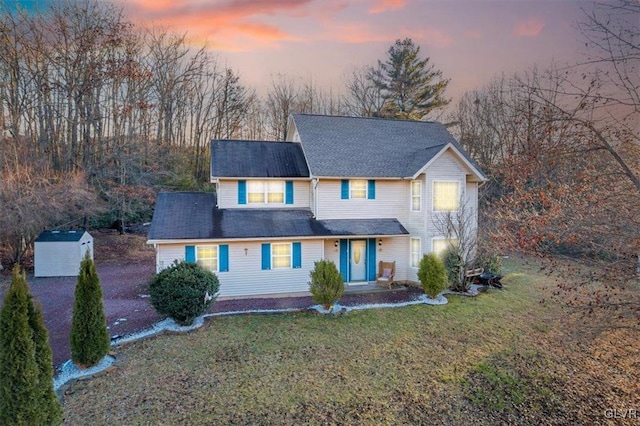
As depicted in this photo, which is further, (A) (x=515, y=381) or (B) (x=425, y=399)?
(A) (x=515, y=381)

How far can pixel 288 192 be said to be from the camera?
51.0ft

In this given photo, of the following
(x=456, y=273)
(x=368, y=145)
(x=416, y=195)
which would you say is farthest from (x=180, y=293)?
(x=368, y=145)

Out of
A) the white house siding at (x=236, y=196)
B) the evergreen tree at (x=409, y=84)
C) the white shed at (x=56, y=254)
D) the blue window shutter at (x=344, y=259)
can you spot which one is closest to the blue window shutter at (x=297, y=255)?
the blue window shutter at (x=344, y=259)

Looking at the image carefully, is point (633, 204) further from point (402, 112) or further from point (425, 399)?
point (402, 112)

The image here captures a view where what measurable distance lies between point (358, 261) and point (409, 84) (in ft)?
79.1

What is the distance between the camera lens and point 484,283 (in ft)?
49.0

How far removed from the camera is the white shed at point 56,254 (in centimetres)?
1566

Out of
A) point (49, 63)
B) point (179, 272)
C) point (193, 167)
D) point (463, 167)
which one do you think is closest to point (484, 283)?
point (463, 167)

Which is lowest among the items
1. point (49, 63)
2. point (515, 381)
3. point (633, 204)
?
point (515, 381)

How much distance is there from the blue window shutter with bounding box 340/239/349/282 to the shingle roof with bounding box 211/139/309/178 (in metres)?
3.70

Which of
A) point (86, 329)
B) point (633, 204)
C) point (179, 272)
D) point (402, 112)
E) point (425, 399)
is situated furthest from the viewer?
point (402, 112)

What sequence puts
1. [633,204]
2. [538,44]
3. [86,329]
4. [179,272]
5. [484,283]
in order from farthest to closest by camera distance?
[484,283] → [179,272] → [538,44] → [86,329] → [633,204]

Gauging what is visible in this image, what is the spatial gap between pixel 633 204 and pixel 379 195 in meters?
10.1

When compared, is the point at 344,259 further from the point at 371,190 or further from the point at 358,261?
the point at 371,190
